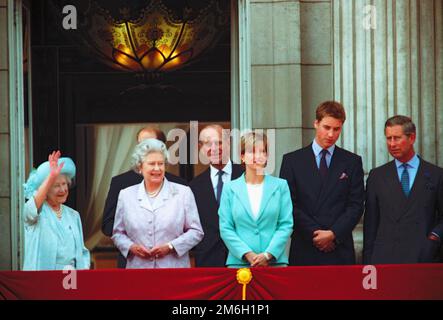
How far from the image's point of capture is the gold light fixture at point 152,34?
14016 mm

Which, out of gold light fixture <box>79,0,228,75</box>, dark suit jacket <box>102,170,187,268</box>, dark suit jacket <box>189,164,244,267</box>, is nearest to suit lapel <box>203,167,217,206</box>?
dark suit jacket <box>189,164,244,267</box>

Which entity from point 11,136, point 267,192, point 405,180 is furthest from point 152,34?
point 405,180

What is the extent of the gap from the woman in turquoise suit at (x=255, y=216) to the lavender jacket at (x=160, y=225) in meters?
0.35

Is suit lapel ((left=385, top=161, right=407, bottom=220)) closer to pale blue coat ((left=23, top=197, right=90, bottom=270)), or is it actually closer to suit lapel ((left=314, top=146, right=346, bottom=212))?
suit lapel ((left=314, top=146, right=346, bottom=212))

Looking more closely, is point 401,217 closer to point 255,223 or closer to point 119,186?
point 255,223

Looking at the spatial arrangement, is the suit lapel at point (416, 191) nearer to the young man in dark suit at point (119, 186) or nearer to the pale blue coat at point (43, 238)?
the young man in dark suit at point (119, 186)

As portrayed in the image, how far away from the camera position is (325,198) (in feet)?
36.4

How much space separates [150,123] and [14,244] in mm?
3196

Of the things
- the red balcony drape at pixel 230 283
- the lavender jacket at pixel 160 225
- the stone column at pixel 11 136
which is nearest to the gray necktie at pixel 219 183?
the lavender jacket at pixel 160 225

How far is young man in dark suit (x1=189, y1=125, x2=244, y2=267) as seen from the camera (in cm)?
1115

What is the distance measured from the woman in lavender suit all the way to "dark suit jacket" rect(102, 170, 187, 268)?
9.5 inches

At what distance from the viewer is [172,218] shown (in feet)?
35.6

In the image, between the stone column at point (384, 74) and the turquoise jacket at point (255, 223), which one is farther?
the stone column at point (384, 74)

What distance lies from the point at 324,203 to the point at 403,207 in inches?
31.7
